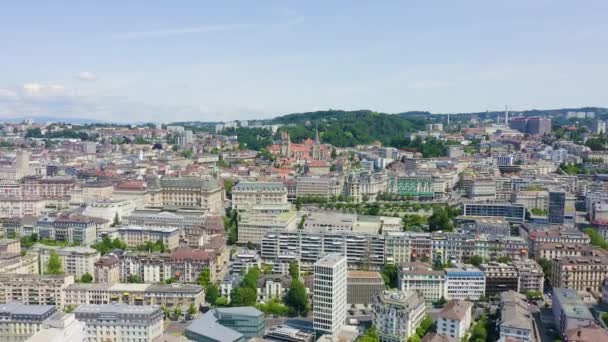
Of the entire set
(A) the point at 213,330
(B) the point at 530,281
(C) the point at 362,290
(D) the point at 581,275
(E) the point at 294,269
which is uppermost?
(D) the point at 581,275

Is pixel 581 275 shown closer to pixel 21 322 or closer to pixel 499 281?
pixel 499 281

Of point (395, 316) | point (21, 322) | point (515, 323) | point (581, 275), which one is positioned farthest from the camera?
point (581, 275)

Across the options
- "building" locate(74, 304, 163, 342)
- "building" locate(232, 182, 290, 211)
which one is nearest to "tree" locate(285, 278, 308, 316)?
"building" locate(74, 304, 163, 342)

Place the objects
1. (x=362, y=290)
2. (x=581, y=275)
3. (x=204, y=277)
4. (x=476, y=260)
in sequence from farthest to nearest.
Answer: (x=476, y=260) < (x=204, y=277) < (x=581, y=275) < (x=362, y=290)

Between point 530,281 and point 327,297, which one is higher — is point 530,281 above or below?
below

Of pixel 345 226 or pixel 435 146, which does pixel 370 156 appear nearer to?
pixel 435 146

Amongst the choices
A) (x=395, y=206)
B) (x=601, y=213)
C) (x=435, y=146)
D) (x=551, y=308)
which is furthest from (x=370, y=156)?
(x=551, y=308)

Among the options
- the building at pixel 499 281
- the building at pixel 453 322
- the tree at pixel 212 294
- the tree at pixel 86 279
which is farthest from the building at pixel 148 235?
the building at pixel 453 322

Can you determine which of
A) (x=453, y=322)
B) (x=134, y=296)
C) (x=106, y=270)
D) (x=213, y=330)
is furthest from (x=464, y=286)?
(x=106, y=270)
